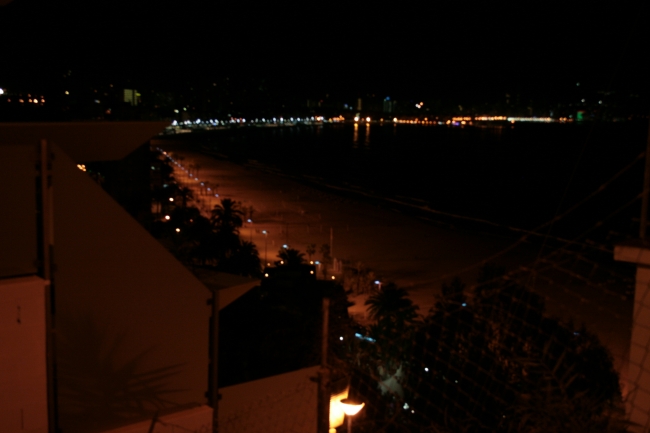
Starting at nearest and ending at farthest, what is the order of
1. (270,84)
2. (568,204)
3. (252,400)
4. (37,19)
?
(252,400) → (37,19) → (568,204) → (270,84)

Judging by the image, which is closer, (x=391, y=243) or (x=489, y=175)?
(x=391, y=243)

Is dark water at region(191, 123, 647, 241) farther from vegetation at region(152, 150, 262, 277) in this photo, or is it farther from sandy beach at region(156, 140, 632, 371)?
vegetation at region(152, 150, 262, 277)

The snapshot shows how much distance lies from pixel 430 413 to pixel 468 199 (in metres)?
29.5

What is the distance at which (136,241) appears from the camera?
2.75 metres

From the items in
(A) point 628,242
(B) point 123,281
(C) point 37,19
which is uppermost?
(C) point 37,19

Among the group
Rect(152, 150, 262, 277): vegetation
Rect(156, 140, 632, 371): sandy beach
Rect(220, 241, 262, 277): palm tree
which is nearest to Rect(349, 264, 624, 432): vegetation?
Rect(220, 241, 262, 277): palm tree

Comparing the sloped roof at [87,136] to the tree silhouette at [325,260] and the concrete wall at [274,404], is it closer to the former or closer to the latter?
the concrete wall at [274,404]

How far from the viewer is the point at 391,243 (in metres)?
17.8

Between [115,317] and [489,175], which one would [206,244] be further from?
[489,175]

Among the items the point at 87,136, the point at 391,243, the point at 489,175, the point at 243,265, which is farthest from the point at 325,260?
the point at 489,175

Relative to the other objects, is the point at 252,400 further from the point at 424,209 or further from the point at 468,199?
the point at 468,199

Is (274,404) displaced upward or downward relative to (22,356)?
downward

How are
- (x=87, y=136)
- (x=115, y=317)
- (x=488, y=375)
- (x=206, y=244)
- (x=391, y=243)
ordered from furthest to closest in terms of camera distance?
(x=391, y=243) → (x=206, y=244) → (x=488, y=375) → (x=87, y=136) → (x=115, y=317)

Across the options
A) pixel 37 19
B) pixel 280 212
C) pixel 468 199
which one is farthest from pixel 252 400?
pixel 468 199
